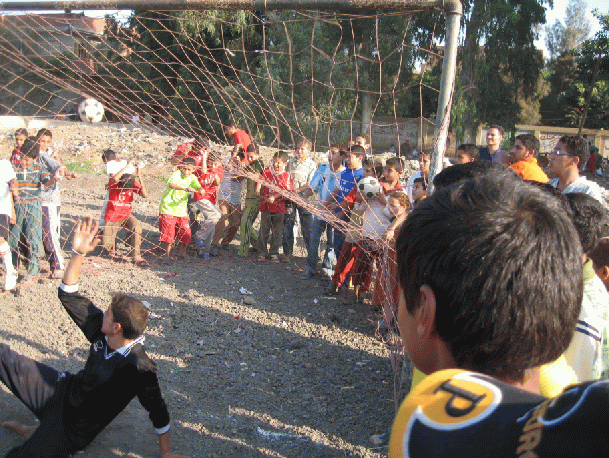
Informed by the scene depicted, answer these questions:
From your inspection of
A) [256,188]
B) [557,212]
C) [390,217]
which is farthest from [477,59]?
[557,212]

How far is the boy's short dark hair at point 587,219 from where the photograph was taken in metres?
2.35

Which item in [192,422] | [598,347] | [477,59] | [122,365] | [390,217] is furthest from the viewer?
[477,59]

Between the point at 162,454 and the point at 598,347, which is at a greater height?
the point at 598,347

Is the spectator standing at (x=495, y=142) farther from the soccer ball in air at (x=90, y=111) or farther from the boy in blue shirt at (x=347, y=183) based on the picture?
the soccer ball in air at (x=90, y=111)

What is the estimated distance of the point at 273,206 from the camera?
7.23 meters

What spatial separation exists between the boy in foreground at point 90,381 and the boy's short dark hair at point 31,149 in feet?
11.6

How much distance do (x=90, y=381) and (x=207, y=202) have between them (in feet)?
15.3

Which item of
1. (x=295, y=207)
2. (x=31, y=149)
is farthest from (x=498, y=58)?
(x=31, y=149)

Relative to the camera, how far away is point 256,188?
7273mm

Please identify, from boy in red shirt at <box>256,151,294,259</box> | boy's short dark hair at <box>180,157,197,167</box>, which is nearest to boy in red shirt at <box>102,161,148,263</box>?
boy's short dark hair at <box>180,157,197,167</box>

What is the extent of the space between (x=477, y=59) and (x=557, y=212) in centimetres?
1945

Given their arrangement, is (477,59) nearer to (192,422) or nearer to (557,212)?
(192,422)

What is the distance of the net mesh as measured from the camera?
4.53 meters

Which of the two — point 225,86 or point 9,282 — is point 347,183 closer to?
point 9,282
